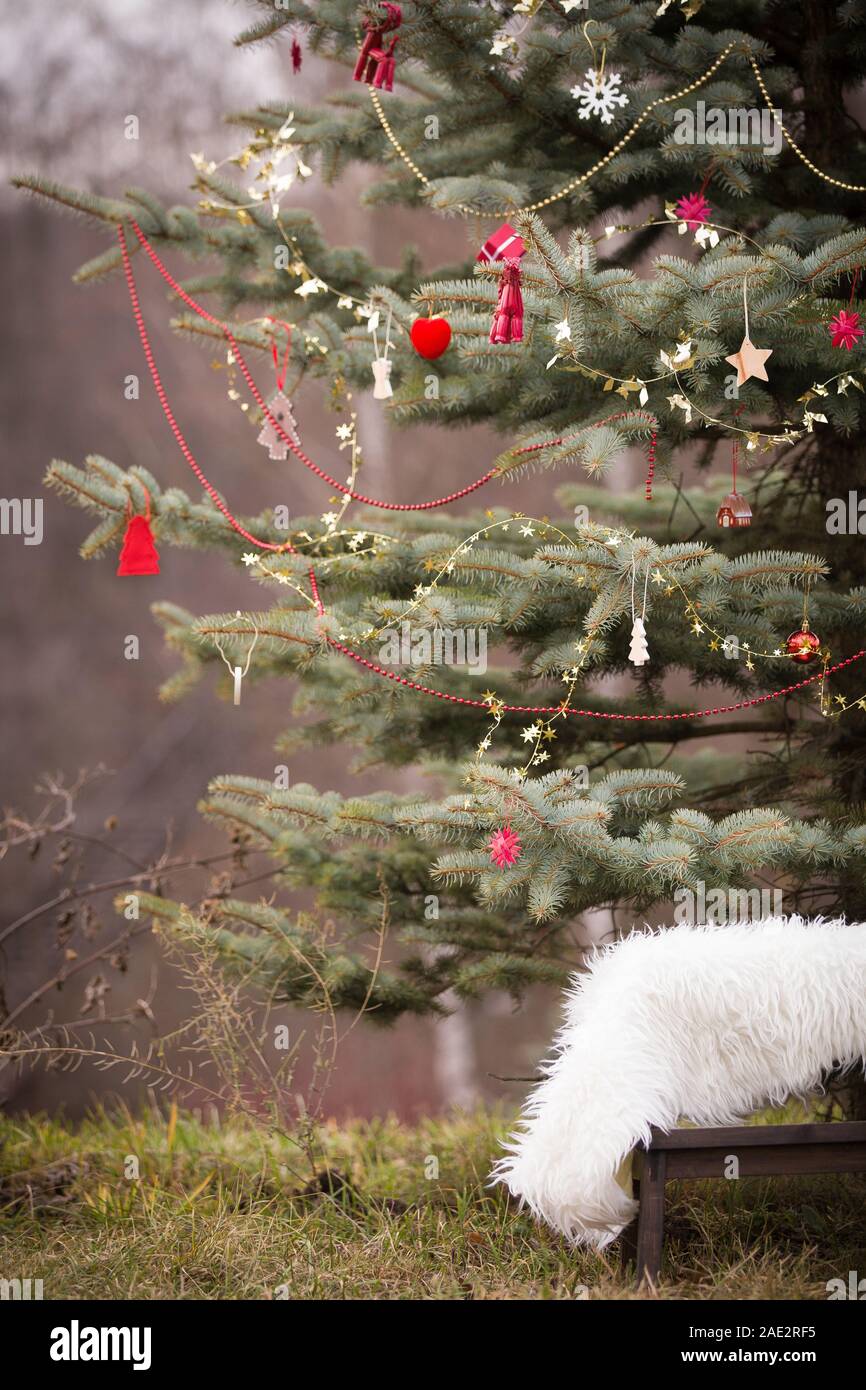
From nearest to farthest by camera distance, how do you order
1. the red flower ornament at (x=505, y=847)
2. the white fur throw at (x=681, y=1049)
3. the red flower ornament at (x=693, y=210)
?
the white fur throw at (x=681, y=1049) < the red flower ornament at (x=505, y=847) < the red flower ornament at (x=693, y=210)

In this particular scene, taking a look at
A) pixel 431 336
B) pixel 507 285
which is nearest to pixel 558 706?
pixel 431 336

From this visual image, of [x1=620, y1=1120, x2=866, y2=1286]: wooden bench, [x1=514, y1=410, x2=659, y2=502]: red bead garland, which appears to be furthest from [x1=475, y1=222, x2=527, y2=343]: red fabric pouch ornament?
[x1=620, y1=1120, x2=866, y2=1286]: wooden bench

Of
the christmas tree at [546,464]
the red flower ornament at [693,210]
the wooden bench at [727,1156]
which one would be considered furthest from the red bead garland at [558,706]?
the red flower ornament at [693,210]

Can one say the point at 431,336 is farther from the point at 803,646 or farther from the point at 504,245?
the point at 803,646

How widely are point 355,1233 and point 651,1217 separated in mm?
837

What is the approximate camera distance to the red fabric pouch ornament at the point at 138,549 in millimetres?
2748

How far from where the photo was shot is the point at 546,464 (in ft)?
8.65

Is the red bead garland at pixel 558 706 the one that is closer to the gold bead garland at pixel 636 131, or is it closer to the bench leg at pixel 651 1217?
the bench leg at pixel 651 1217

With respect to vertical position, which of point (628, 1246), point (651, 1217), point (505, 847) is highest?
point (505, 847)

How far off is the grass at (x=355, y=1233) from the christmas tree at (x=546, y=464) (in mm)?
510

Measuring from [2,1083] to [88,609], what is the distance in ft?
12.9

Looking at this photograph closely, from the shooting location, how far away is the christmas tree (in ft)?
8.17

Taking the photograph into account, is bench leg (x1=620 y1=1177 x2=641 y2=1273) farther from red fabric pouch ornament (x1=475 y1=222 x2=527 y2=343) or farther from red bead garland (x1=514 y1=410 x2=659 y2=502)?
red fabric pouch ornament (x1=475 y1=222 x2=527 y2=343)
